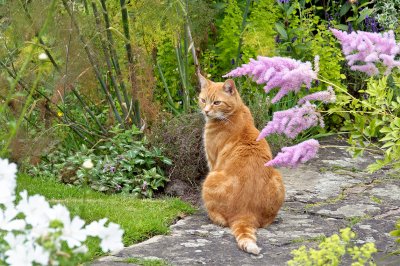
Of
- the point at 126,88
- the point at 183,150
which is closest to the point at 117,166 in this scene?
the point at 183,150

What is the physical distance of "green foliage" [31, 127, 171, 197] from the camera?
6520 millimetres

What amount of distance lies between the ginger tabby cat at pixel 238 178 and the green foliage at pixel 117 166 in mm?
727

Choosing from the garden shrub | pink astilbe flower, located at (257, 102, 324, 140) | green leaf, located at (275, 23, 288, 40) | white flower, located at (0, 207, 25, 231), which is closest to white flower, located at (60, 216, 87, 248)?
white flower, located at (0, 207, 25, 231)

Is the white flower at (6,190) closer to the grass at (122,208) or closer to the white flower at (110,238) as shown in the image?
the white flower at (110,238)

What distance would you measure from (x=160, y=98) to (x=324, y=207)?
2418 mm

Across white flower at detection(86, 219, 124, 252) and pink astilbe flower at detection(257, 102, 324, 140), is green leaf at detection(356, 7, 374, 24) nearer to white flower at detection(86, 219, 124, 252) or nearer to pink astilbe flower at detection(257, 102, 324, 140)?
pink astilbe flower at detection(257, 102, 324, 140)

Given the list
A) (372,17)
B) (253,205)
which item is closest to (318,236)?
(253,205)

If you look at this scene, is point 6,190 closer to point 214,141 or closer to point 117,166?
point 214,141

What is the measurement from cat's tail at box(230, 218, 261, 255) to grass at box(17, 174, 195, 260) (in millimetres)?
473

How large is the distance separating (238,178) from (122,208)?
897mm

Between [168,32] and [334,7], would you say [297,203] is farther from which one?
[334,7]

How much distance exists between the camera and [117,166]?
21.9ft

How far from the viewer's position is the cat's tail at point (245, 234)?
4895mm

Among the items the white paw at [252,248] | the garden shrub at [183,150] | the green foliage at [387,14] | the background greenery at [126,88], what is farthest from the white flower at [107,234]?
the green foliage at [387,14]
